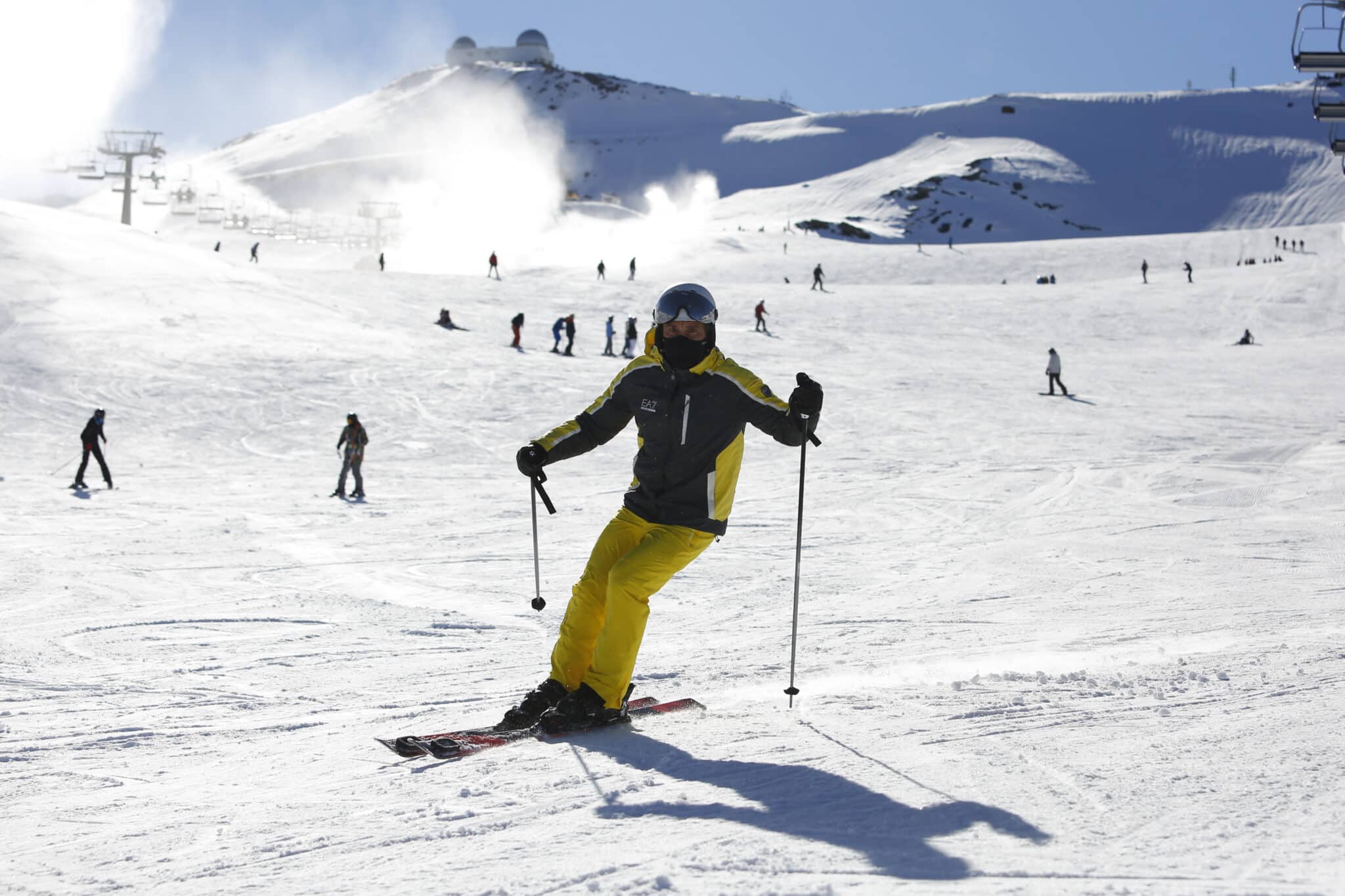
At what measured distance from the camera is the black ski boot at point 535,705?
175 inches

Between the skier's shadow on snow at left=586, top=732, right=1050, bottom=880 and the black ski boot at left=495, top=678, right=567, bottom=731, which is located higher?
the skier's shadow on snow at left=586, top=732, right=1050, bottom=880

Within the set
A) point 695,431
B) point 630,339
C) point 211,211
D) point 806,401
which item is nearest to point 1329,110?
point 630,339

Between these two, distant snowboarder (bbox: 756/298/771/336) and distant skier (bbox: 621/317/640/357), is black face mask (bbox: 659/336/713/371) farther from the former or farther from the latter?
distant snowboarder (bbox: 756/298/771/336)

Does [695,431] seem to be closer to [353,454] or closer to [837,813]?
[837,813]

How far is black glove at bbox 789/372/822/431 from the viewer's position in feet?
14.3

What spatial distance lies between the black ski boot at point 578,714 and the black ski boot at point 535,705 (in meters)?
0.06

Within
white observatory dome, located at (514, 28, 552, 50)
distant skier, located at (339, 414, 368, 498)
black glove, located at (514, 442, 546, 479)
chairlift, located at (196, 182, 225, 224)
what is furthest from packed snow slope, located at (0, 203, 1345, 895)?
white observatory dome, located at (514, 28, 552, 50)

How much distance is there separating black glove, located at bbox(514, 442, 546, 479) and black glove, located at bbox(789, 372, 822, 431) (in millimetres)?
1067

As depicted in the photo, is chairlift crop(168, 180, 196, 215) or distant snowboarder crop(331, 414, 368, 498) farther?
chairlift crop(168, 180, 196, 215)

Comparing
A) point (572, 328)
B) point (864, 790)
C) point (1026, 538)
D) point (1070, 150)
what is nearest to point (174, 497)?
point (1026, 538)

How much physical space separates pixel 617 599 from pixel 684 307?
3.88 feet

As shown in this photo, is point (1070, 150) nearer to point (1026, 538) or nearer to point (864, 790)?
point (1026, 538)

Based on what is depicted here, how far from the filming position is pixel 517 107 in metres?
142

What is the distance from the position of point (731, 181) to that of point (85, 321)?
9064cm
